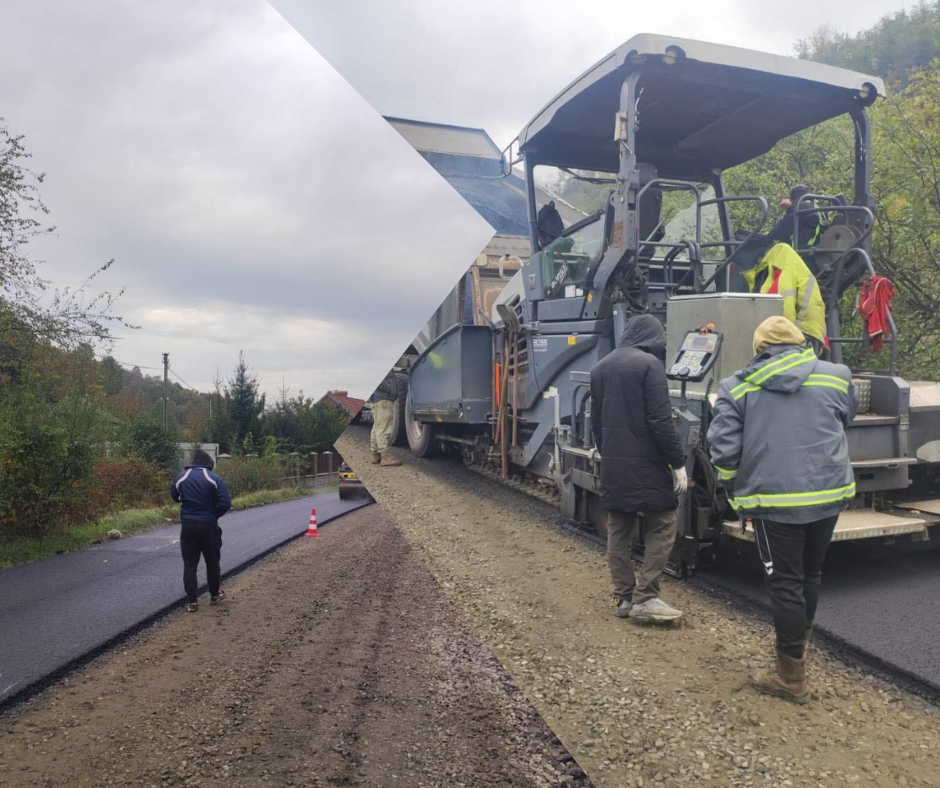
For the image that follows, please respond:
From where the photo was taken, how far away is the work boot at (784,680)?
2.83 m

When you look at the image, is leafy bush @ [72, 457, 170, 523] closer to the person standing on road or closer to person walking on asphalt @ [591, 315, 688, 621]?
the person standing on road

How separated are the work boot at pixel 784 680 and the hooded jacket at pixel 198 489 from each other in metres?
2.31

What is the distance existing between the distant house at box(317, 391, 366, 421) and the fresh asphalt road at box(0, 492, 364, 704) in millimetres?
281

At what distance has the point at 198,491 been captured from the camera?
121 centimetres

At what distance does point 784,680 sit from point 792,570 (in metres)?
0.47

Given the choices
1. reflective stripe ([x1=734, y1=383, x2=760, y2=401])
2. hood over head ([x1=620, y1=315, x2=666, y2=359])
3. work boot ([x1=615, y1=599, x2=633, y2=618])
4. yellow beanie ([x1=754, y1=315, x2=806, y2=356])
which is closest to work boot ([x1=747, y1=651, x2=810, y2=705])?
work boot ([x1=615, y1=599, x2=633, y2=618])

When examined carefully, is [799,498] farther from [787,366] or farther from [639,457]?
[639,457]

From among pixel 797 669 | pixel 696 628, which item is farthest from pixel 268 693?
pixel 696 628

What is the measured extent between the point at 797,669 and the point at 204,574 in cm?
245

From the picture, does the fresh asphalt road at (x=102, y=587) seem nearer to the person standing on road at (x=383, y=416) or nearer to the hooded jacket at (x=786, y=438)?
the person standing on road at (x=383, y=416)

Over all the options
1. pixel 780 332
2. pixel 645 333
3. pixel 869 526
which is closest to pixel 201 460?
pixel 780 332

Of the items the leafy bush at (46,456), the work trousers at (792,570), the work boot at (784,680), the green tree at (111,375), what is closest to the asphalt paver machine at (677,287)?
the work trousers at (792,570)

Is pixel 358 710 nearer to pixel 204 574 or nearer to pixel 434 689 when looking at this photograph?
pixel 434 689

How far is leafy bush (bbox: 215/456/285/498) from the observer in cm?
124
